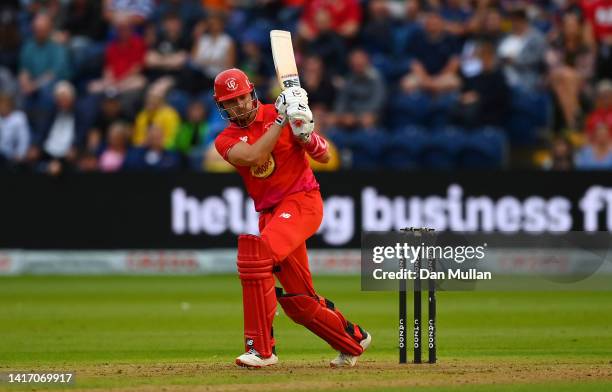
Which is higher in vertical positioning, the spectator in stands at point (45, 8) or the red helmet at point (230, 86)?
the spectator in stands at point (45, 8)

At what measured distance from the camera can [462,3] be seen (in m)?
17.4

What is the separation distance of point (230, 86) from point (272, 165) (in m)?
0.54

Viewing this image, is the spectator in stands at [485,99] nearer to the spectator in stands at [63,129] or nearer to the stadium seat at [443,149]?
the stadium seat at [443,149]

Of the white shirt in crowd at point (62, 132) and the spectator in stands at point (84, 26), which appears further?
the spectator in stands at point (84, 26)

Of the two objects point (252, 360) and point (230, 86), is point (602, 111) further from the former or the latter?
point (252, 360)

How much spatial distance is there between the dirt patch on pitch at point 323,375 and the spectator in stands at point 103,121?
8.83m

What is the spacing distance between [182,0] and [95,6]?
1.33 meters

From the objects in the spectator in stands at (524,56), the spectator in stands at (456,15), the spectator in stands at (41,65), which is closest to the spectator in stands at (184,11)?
the spectator in stands at (41,65)

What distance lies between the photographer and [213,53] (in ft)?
56.9

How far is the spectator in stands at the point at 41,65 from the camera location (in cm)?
1778

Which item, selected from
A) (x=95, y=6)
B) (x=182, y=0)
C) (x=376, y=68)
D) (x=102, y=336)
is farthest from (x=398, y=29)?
(x=102, y=336)

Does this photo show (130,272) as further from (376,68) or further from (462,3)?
(462,3)

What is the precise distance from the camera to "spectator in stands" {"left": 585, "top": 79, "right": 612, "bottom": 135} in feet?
50.2

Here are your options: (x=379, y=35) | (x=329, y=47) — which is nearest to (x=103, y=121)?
(x=329, y=47)
